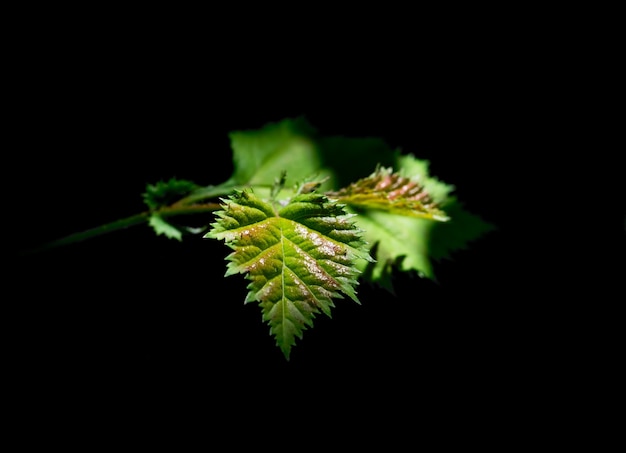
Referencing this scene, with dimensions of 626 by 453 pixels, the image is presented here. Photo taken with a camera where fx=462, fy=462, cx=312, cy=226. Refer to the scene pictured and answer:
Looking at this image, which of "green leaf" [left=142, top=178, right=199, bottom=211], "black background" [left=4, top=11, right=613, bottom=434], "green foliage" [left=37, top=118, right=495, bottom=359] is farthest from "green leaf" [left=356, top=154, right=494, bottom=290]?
"green leaf" [left=142, top=178, right=199, bottom=211]

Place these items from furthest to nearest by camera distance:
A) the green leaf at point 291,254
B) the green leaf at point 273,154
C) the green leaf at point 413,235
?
the green leaf at point 273,154 < the green leaf at point 413,235 < the green leaf at point 291,254

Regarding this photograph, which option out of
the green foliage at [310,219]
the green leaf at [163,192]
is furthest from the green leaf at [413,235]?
the green leaf at [163,192]

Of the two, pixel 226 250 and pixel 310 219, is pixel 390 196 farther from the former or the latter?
pixel 226 250

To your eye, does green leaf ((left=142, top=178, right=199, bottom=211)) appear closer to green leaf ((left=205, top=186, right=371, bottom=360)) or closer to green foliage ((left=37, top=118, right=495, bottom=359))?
green foliage ((left=37, top=118, right=495, bottom=359))

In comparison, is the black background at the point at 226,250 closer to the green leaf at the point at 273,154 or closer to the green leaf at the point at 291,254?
the green leaf at the point at 273,154

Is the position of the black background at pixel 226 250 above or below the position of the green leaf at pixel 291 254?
above

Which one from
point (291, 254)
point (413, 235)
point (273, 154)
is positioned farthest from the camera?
point (273, 154)

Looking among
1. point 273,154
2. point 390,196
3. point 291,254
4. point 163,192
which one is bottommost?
point 291,254

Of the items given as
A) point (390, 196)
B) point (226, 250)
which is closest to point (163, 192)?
point (226, 250)
